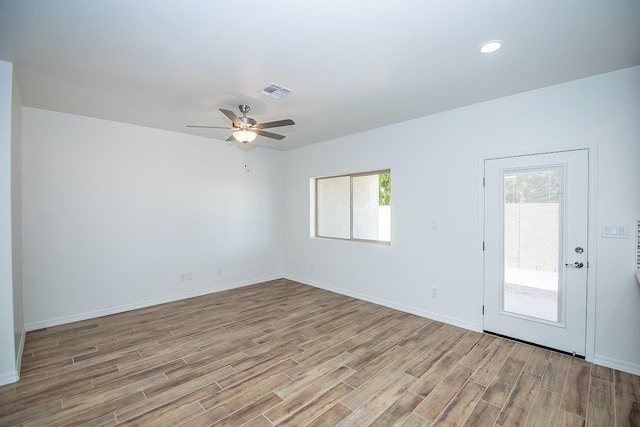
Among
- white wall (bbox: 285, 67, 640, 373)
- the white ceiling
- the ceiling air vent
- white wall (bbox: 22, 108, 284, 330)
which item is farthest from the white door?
white wall (bbox: 22, 108, 284, 330)

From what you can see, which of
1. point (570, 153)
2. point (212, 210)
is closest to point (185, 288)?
point (212, 210)

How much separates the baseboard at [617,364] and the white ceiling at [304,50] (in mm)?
2676

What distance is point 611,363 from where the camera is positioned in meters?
2.64

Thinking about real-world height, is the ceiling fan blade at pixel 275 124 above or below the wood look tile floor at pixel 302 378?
above

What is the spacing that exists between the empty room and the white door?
20 millimetres

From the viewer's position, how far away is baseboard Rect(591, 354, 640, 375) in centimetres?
253

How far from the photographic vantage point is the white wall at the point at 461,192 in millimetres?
2598

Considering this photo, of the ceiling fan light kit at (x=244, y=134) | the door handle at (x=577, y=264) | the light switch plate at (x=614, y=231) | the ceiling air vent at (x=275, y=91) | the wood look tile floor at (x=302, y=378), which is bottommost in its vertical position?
the wood look tile floor at (x=302, y=378)

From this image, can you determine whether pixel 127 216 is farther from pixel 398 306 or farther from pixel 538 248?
pixel 538 248

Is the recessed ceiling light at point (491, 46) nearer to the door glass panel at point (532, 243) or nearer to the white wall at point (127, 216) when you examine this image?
the door glass panel at point (532, 243)

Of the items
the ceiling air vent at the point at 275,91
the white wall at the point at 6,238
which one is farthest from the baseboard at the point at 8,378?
the ceiling air vent at the point at 275,91

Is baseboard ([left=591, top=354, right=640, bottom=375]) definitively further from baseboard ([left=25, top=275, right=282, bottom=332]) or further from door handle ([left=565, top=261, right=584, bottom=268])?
baseboard ([left=25, top=275, right=282, bottom=332])

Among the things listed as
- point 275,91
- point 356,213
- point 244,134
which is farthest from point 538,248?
point 244,134

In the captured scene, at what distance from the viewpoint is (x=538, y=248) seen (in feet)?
10.0
